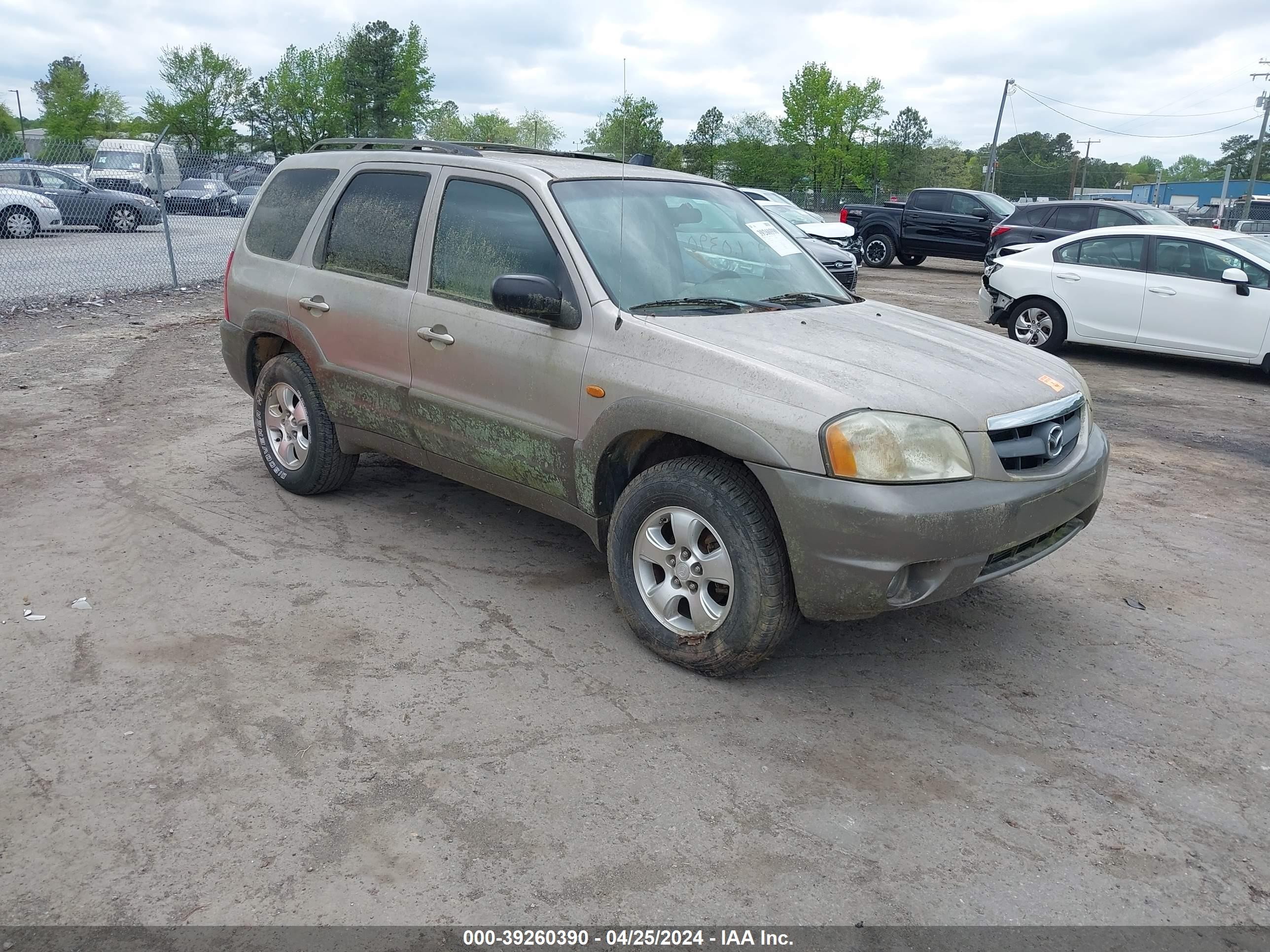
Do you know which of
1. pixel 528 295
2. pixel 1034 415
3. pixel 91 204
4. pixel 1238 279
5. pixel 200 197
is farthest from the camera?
A: pixel 91 204

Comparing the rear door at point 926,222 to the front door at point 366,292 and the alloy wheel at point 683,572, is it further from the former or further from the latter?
the alloy wheel at point 683,572

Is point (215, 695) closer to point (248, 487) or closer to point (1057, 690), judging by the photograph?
point (248, 487)

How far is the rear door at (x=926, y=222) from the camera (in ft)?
72.4

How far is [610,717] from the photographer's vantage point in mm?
3545

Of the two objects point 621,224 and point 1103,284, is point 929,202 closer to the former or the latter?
point 1103,284

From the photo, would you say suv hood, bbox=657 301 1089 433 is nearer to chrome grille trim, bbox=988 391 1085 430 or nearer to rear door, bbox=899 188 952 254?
chrome grille trim, bbox=988 391 1085 430

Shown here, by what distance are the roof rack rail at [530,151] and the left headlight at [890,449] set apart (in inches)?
95.4

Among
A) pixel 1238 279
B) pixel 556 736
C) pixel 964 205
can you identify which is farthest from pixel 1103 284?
pixel 964 205

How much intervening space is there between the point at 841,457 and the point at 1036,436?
0.89m

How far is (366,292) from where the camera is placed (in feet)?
16.2

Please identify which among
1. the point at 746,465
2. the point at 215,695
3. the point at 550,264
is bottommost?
the point at 215,695

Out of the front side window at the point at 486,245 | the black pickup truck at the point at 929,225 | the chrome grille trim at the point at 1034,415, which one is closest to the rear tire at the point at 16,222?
the black pickup truck at the point at 929,225

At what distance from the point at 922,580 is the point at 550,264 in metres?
1.97

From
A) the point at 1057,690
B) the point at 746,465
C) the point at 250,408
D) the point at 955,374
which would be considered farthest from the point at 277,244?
the point at 1057,690
